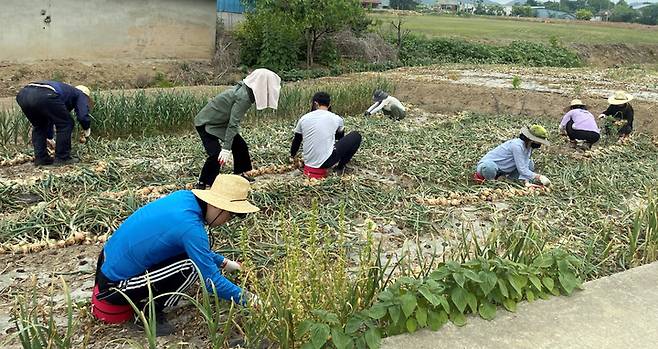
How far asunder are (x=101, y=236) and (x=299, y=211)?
147 cm

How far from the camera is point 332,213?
15.1 feet

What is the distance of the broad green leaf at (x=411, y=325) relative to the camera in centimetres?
265

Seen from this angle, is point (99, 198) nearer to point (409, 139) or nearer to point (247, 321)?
point (247, 321)

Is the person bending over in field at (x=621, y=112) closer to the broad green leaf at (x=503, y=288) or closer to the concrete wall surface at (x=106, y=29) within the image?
the broad green leaf at (x=503, y=288)

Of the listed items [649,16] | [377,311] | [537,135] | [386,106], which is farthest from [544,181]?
[649,16]

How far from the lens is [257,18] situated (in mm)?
18484

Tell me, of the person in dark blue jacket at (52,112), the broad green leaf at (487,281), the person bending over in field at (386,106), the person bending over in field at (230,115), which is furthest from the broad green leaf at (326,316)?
the person bending over in field at (386,106)

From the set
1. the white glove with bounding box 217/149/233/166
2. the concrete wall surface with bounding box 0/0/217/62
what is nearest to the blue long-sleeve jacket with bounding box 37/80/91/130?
the white glove with bounding box 217/149/233/166

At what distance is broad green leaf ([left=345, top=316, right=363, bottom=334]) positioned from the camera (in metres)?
2.48

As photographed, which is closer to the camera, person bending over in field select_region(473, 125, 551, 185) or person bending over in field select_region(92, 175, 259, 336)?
person bending over in field select_region(92, 175, 259, 336)

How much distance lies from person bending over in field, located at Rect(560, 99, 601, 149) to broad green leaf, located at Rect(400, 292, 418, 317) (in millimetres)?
5715

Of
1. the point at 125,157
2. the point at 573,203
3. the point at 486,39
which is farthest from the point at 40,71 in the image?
the point at 486,39

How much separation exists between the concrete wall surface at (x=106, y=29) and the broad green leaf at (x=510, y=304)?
49.6 feet

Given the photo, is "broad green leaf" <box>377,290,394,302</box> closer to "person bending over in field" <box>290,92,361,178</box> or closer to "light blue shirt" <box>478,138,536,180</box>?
"person bending over in field" <box>290,92,361,178</box>
